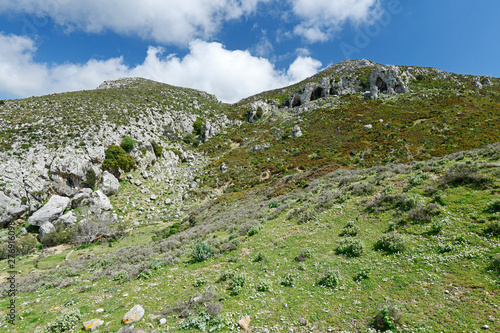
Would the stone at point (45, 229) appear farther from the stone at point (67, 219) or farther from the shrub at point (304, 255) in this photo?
the shrub at point (304, 255)

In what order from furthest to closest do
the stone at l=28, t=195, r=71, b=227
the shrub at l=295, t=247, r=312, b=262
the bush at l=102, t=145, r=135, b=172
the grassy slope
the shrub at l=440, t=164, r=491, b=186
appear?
the bush at l=102, t=145, r=135, b=172 < the stone at l=28, t=195, r=71, b=227 < the shrub at l=440, t=164, r=491, b=186 < the shrub at l=295, t=247, r=312, b=262 < the grassy slope

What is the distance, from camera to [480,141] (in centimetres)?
3416

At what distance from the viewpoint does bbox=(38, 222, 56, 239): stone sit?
3010cm

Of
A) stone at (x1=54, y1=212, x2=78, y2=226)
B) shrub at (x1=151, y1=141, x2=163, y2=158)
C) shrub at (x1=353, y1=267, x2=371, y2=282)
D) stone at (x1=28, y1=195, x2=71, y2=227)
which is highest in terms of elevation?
shrub at (x1=151, y1=141, x2=163, y2=158)

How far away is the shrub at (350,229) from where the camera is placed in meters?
11.7

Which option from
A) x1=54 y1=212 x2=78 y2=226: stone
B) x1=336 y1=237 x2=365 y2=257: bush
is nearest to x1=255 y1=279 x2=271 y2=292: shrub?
x1=336 y1=237 x2=365 y2=257: bush

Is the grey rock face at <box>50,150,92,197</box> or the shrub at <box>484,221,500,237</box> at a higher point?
the grey rock face at <box>50,150,92,197</box>

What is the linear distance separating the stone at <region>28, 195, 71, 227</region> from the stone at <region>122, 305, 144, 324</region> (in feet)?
122

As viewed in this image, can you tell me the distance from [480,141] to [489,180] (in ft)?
117

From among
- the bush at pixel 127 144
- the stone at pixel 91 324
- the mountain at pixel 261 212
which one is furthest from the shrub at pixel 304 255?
the bush at pixel 127 144

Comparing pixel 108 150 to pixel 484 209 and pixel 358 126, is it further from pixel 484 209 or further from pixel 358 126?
pixel 358 126

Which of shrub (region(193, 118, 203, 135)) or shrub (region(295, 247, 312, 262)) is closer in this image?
shrub (region(295, 247, 312, 262))

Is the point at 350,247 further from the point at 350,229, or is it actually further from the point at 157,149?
the point at 157,149

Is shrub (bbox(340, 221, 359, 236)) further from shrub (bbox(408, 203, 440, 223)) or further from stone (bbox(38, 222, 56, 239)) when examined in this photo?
stone (bbox(38, 222, 56, 239))
